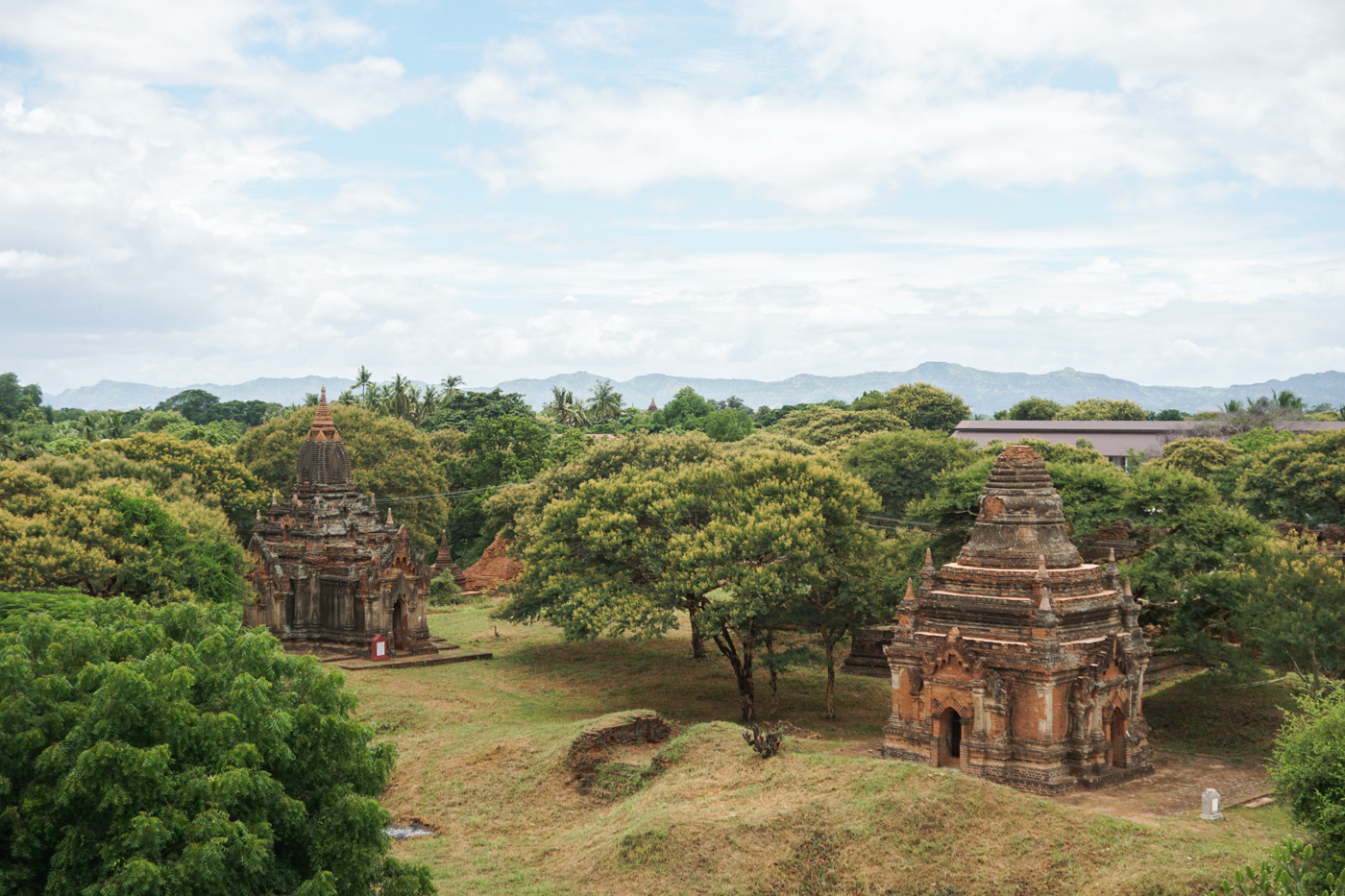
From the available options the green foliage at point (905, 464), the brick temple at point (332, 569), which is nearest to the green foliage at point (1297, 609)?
the brick temple at point (332, 569)

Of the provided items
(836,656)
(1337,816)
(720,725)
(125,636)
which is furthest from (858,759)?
(836,656)

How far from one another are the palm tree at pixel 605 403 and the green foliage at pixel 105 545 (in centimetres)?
9608

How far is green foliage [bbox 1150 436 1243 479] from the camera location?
225ft

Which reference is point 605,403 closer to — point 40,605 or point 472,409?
point 472,409

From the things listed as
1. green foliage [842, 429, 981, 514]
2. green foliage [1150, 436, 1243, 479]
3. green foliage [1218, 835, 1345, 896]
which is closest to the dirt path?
green foliage [1218, 835, 1345, 896]

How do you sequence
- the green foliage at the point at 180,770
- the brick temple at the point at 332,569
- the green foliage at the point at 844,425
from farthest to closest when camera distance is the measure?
the green foliage at the point at 844,425 < the brick temple at the point at 332,569 < the green foliage at the point at 180,770

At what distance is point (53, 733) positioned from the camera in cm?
1591

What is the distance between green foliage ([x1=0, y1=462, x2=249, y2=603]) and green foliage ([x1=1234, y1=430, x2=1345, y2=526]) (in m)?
43.8

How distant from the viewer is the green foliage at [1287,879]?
16.3 m

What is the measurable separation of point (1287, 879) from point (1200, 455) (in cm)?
5852

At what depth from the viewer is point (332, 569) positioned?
46219 millimetres

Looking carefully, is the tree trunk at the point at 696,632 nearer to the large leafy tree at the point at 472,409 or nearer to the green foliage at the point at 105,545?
the green foliage at the point at 105,545

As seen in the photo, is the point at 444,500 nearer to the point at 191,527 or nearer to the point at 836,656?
the point at 191,527

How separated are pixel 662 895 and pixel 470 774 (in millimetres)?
9443
